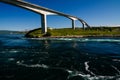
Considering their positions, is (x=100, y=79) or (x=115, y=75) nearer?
(x=100, y=79)

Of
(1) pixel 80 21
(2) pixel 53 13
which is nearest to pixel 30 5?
(2) pixel 53 13

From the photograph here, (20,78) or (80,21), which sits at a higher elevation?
(80,21)

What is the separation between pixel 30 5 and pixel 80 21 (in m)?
79.9

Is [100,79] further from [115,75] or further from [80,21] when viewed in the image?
[80,21]

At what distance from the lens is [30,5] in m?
79.2

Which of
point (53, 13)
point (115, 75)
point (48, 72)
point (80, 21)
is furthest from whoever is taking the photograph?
point (80, 21)

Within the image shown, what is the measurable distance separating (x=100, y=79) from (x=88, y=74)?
189 cm

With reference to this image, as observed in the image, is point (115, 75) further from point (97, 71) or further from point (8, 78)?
point (8, 78)

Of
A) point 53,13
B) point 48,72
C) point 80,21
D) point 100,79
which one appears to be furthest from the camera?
point 80,21

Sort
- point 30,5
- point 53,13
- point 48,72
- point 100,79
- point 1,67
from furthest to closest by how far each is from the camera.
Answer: point 53,13 → point 30,5 → point 1,67 → point 48,72 → point 100,79

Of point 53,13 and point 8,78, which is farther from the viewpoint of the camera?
point 53,13

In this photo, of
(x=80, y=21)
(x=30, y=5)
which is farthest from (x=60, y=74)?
(x=80, y=21)

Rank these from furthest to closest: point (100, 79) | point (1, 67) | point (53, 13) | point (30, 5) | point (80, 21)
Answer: point (80, 21) → point (53, 13) → point (30, 5) → point (1, 67) → point (100, 79)

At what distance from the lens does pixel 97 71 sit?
766 inches
